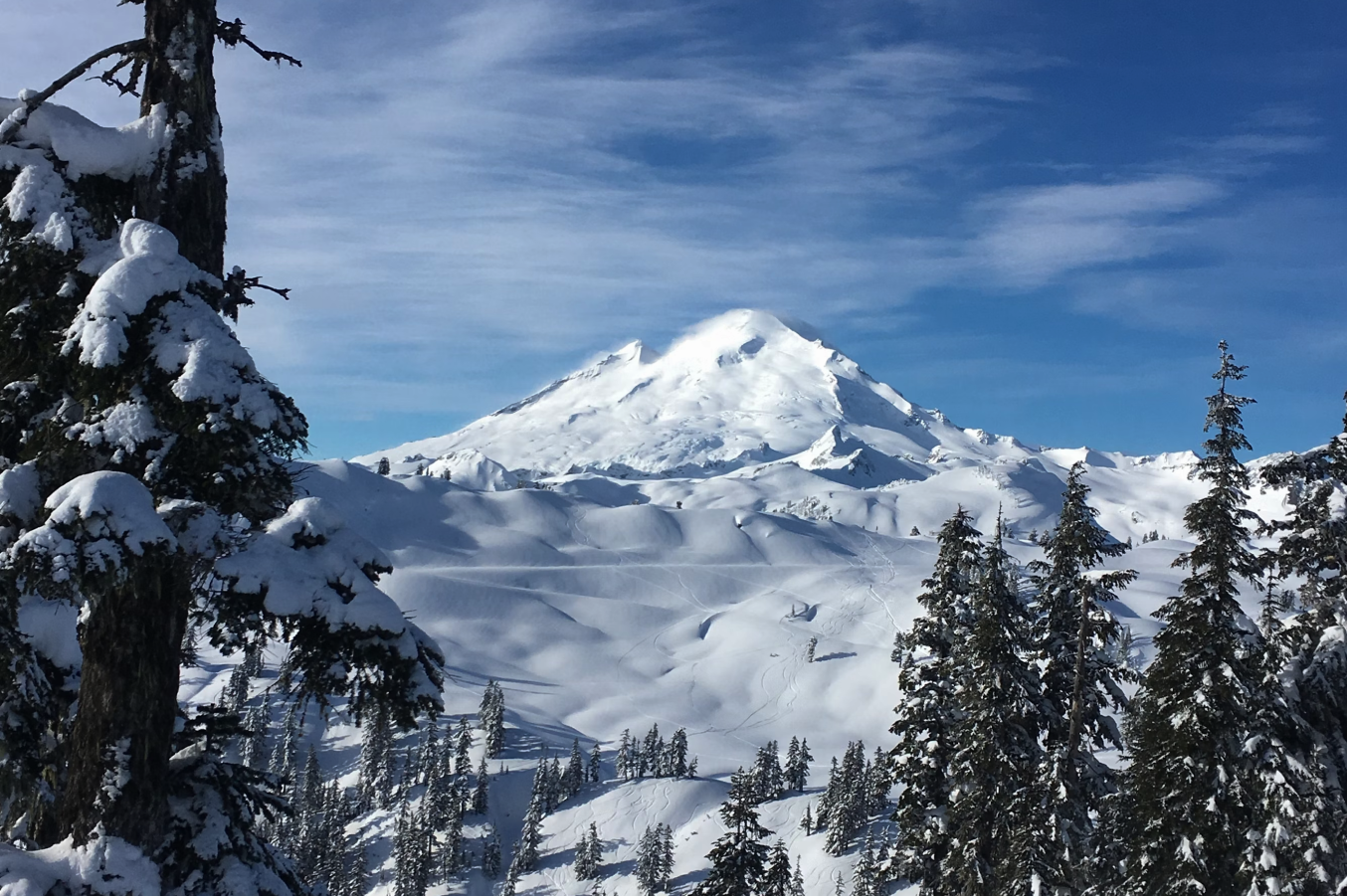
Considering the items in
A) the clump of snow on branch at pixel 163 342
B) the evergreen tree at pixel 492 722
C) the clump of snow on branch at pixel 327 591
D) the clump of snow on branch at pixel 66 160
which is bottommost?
the clump of snow on branch at pixel 327 591

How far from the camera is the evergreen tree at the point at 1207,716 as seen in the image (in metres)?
19.2

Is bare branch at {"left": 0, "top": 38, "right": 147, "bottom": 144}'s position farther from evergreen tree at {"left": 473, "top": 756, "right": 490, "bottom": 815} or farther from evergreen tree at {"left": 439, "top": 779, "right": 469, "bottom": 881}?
evergreen tree at {"left": 473, "top": 756, "right": 490, "bottom": 815}

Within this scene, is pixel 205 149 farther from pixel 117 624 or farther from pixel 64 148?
pixel 117 624

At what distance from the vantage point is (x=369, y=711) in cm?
677

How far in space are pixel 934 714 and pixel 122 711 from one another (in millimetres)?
22006

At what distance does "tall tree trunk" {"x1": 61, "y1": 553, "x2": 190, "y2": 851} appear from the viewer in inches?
230

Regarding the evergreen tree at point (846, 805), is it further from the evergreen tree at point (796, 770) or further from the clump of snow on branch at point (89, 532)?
the clump of snow on branch at point (89, 532)

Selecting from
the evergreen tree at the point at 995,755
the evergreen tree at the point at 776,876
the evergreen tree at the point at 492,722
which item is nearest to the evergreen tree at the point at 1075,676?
the evergreen tree at the point at 995,755

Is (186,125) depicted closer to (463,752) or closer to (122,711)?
(122,711)

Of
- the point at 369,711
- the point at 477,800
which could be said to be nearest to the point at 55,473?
the point at 369,711

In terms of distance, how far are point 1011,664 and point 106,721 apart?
2040cm

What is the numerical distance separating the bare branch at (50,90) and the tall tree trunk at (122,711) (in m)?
2.94

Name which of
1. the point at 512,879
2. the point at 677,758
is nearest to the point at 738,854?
the point at 512,879

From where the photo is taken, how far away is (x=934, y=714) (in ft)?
80.9
